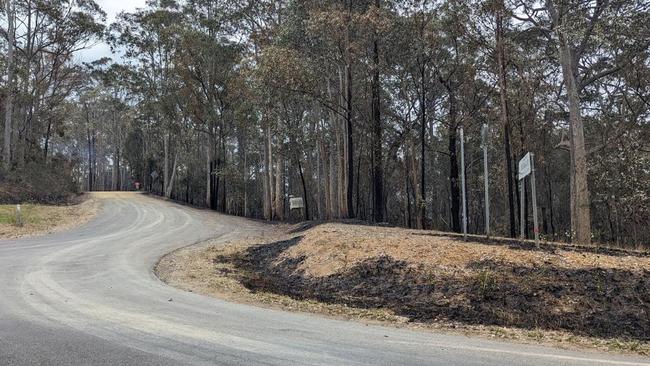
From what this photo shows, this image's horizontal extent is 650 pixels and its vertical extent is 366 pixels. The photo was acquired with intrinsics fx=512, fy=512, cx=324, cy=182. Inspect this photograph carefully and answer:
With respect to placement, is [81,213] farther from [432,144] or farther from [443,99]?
[432,144]

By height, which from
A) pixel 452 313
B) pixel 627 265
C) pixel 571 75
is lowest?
pixel 452 313

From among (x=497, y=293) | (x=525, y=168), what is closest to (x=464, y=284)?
(x=497, y=293)

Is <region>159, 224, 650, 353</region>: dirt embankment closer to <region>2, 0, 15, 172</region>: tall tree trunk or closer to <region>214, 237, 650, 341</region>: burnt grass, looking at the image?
<region>214, 237, 650, 341</region>: burnt grass

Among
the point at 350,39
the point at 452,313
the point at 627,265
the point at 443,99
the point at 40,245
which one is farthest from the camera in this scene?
the point at 443,99

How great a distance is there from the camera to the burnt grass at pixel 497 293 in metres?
8.37

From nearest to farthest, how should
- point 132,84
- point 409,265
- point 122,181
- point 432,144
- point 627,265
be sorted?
1. point 627,265
2. point 409,265
3. point 432,144
4. point 132,84
5. point 122,181

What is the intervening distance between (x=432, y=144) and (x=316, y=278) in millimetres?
33040

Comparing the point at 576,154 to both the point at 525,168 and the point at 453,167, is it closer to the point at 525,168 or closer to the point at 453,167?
the point at 525,168

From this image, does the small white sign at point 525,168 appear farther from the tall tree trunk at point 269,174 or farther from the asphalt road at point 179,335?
the tall tree trunk at point 269,174

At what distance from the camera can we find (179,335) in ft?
22.1

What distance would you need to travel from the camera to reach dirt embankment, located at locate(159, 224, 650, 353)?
27.2 feet

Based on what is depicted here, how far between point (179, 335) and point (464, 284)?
5.84m

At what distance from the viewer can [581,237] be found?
1842 centimetres

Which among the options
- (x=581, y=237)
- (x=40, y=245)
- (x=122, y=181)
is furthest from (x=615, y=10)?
(x=122, y=181)
